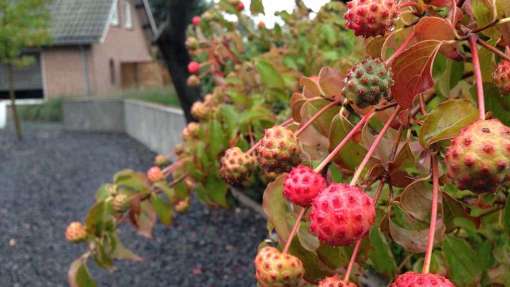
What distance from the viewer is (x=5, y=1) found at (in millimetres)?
13516

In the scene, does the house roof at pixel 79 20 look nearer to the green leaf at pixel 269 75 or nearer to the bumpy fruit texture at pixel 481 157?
the green leaf at pixel 269 75

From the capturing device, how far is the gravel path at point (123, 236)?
4.09 meters

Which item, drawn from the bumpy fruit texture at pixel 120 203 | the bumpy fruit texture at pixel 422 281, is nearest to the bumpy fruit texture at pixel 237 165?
the bumpy fruit texture at pixel 422 281

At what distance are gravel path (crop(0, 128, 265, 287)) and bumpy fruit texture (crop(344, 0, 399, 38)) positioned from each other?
10.7 ft

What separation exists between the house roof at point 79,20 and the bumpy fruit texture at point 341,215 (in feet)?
67.4

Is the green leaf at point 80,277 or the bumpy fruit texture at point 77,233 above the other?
the bumpy fruit texture at point 77,233

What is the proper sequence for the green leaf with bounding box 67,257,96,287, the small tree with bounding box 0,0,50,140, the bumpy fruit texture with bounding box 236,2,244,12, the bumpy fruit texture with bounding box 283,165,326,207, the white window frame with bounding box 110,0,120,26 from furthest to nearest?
the white window frame with bounding box 110,0,120,26 < the small tree with bounding box 0,0,50,140 < the bumpy fruit texture with bounding box 236,2,244,12 < the green leaf with bounding box 67,257,96,287 < the bumpy fruit texture with bounding box 283,165,326,207

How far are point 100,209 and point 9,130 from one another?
44.7ft

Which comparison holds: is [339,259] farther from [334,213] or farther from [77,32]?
[77,32]

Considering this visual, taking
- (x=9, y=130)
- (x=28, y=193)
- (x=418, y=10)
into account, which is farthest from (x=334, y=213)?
(x=9, y=130)

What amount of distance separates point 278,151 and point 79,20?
21.4 meters

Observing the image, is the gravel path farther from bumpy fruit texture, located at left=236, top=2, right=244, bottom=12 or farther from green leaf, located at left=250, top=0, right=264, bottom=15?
green leaf, located at left=250, top=0, right=264, bottom=15

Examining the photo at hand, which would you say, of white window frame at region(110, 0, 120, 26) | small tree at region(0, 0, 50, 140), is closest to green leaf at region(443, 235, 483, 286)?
small tree at region(0, 0, 50, 140)

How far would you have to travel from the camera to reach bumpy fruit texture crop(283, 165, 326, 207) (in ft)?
2.32
